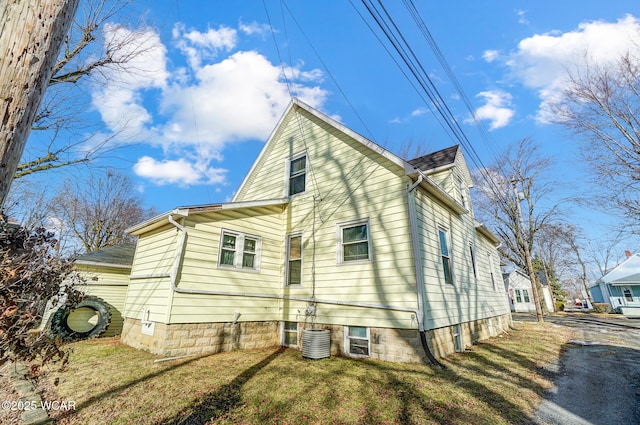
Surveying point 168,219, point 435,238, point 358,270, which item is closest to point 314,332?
point 358,270

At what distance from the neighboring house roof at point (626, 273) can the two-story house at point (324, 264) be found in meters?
29.4

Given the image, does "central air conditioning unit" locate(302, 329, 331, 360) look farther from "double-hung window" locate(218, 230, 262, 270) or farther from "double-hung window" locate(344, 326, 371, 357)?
"double-hung window" locate(218, 230, 262, 270)

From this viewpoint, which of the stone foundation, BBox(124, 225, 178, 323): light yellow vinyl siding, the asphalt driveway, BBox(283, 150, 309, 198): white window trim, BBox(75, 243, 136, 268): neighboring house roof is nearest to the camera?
the asphalt driveway

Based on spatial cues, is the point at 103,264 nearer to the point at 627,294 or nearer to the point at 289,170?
the point at 289,170

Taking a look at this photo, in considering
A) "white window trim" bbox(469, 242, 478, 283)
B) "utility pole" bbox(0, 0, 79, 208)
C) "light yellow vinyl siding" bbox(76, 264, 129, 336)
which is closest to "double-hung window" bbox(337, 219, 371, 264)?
"white window trim" bbox(469, 242, 478, 283)

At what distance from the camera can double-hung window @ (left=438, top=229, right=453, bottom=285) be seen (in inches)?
320

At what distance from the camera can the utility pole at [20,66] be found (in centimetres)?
161

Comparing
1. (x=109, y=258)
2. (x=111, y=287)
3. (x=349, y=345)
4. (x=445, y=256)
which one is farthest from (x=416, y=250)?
(x=109, y=258)

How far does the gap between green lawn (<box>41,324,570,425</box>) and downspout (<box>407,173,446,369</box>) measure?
15.8 inches

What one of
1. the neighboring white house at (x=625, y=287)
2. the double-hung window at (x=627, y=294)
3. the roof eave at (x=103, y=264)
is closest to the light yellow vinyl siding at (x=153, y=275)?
the roof eave at (x=103, y=264)

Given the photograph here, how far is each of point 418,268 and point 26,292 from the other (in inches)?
267

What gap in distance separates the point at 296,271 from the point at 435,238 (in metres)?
4.43

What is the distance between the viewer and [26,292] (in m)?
3.44

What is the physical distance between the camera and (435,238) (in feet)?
25.7
